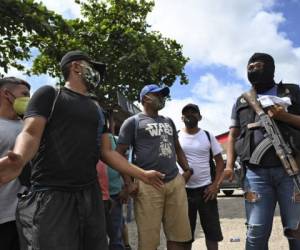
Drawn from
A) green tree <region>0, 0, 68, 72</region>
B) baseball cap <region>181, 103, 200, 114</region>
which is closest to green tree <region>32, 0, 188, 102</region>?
green tree <region>0, 0, 68, 72</region>

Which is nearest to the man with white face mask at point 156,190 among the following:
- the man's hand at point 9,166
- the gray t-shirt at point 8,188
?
the gray t-shirt at point 8,188

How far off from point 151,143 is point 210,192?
1.08 meters

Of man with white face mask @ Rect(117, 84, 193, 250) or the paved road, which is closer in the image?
man with white face mask @ Rect(117, 84, 193, 250)

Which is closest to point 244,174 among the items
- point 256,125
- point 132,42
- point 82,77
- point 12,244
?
point 256,125

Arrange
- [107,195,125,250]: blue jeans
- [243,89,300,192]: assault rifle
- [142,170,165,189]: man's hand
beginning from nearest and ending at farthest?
[142,170,165,189]: man's hand < [243,89,300,192]: assault rifle < [107,195,125,250]: blue jeans

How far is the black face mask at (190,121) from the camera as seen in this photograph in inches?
208

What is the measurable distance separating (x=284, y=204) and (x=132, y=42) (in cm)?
1859

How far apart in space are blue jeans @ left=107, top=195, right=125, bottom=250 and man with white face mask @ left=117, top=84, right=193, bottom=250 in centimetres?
50

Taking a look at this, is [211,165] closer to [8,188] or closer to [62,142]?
[8,188]

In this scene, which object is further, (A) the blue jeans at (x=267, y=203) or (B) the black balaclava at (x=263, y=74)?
(B) the black balaclava at (x=263, y=74)

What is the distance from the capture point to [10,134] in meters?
3.42

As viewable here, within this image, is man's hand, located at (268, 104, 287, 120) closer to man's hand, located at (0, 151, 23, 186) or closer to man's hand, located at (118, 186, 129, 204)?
man's hand, located at (0, 151, 23, 186)

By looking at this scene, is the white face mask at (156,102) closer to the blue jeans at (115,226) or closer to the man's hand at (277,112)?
the blue jeans at (115,226)

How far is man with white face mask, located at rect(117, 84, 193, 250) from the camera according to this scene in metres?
4.33
